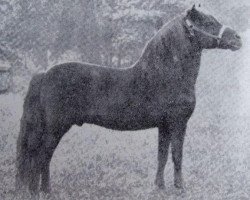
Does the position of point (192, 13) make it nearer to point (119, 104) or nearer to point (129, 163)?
point (119, 104)

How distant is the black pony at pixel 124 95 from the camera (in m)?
4.44

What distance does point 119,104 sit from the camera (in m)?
4.54

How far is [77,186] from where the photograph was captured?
4.95m

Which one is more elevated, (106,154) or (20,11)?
(20,11)

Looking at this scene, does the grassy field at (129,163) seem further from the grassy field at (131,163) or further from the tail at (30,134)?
the tail at (30,134)

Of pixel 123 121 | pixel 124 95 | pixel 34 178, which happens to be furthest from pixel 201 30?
pixel 34 178

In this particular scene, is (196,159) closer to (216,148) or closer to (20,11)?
(216,148)

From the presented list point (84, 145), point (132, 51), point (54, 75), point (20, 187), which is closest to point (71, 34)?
point (132, 51)

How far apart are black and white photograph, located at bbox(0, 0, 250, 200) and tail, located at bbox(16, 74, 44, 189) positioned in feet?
0.03

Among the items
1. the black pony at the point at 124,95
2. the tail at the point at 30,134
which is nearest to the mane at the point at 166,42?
the black pony at the point at 124,95

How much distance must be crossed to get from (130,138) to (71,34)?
1887 mm

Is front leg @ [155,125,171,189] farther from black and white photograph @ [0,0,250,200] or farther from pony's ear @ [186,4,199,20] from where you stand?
pony's ear @ [186,4,199,20]

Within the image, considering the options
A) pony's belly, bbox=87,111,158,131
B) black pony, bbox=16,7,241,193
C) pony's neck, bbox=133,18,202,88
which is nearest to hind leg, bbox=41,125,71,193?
black pony, bbox=16,7,241,193

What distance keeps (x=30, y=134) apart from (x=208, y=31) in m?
2.18
